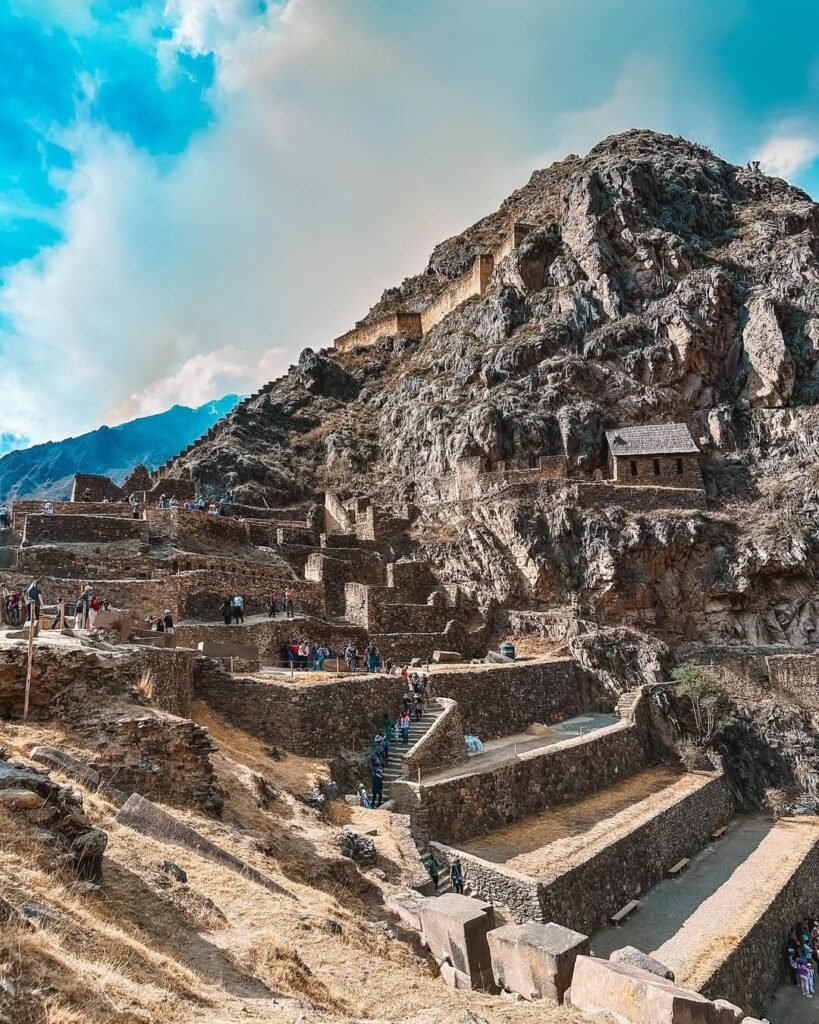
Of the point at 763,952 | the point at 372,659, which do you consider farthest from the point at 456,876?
the point at 372,659

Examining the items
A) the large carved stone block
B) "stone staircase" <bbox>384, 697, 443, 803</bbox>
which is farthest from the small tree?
the large carved stone block

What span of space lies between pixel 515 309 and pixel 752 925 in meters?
41.8

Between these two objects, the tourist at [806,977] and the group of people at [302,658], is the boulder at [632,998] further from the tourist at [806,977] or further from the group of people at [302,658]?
the group of people at [302,658]

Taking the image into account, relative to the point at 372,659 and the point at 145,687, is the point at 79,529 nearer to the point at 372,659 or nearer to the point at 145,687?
the point at 372,659

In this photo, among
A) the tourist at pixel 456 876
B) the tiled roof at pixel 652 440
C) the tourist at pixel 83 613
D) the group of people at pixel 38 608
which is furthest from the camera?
A: the tiled roof at pixel 652 440

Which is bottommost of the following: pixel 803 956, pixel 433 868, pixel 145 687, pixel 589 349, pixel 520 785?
pixel 803 956

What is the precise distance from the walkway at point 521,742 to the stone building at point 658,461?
49.1 feet

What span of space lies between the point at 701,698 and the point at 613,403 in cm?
2138

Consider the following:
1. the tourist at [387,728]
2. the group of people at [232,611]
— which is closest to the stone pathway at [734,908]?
the tourist at [387,728]

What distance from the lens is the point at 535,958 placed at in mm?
7582

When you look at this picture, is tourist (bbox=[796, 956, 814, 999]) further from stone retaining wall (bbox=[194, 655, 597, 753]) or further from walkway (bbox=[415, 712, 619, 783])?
stone retaining wall (bbox=[194, 655, 597, 753])

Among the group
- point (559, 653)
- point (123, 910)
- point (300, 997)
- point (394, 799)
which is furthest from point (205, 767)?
point (559, 653)

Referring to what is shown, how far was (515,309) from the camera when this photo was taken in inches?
1953

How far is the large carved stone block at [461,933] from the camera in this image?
7.91 meters
